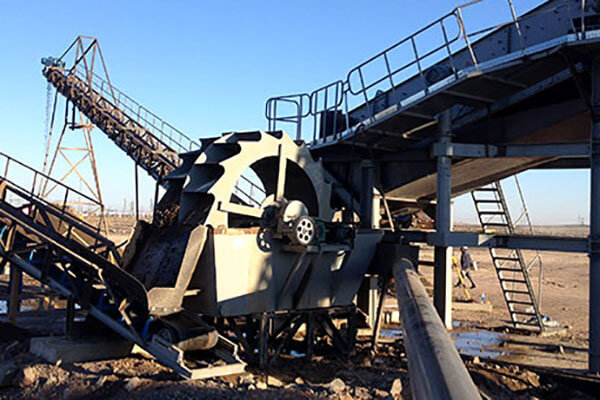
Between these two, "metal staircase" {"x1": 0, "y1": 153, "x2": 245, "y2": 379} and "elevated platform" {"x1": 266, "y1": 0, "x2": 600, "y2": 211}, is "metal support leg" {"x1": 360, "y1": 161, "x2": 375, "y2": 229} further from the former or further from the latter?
"metal staircase" {"x1": 0, "y1": 153, "x2": 245, "y2": 379}

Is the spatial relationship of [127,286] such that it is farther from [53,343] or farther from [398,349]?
[398,349]

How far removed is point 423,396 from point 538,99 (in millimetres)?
10076

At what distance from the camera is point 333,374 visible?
940 cm

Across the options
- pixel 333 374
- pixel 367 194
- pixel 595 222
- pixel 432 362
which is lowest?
pixel 333 374

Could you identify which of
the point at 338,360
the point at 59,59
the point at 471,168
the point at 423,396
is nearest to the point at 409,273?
the point at 338,360

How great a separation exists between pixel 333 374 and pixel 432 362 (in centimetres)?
701

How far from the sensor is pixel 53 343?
28.3 ft

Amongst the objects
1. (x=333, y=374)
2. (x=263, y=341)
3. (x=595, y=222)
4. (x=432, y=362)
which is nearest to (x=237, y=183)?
(x=263, y=341)

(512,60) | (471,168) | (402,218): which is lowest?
(402,218)

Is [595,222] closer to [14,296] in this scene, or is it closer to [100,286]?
[100,286]

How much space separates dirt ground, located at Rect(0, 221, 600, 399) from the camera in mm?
6707

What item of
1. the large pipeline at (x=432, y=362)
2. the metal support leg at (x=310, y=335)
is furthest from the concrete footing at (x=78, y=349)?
the large pipeline at (x=432, y=362)

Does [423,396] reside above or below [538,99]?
below

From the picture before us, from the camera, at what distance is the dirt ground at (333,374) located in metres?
6.71
